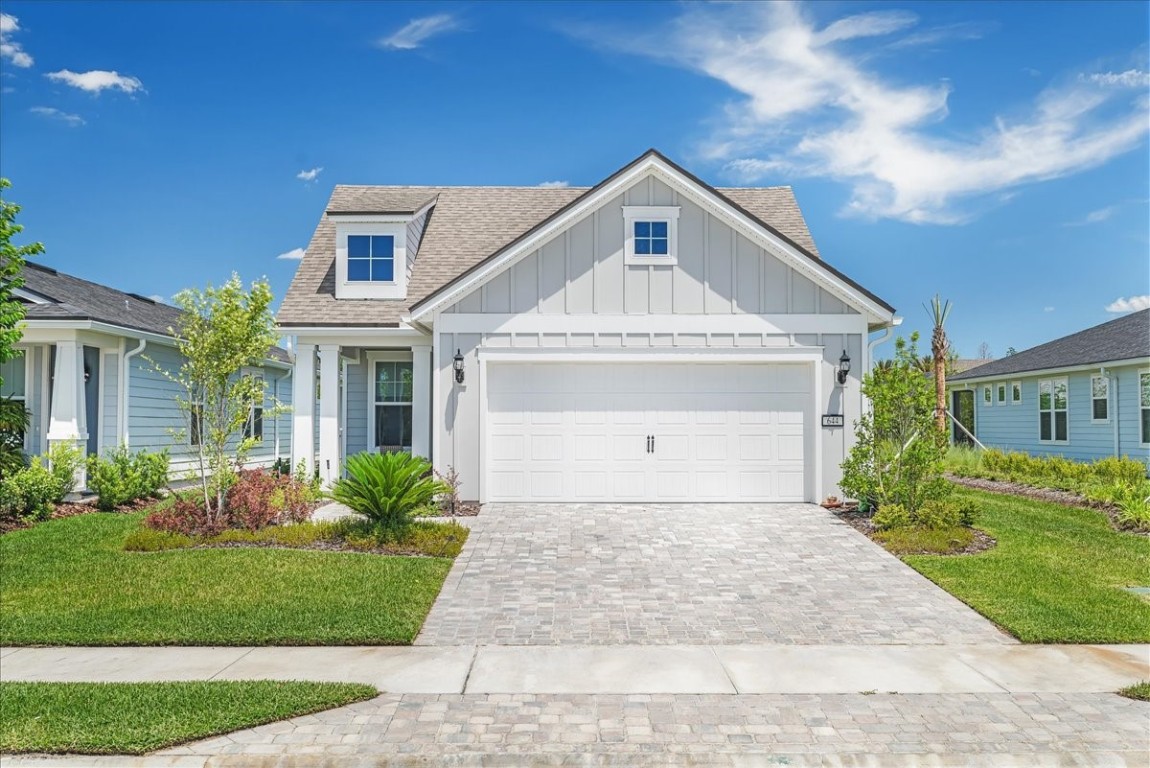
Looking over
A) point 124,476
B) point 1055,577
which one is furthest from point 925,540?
point 124,476

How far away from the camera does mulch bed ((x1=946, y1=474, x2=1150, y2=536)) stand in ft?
41.1

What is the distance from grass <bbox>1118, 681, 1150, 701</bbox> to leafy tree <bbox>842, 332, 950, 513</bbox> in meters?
5.62

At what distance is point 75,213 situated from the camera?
1670 centimetres

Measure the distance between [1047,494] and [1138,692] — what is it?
11.4 m

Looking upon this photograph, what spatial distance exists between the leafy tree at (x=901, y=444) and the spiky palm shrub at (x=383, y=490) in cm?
683

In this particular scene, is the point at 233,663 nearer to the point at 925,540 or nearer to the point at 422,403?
the point at 422,403

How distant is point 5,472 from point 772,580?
1200cm

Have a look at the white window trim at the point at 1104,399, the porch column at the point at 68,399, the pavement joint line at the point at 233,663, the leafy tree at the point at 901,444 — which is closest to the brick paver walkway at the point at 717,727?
the pavement joint line at the point at 233,663

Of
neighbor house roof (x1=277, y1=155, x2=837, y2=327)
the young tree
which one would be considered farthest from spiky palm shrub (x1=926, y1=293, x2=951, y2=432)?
the young tree

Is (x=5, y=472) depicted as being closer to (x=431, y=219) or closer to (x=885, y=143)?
(x=431, y=219)

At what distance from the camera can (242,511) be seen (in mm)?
10883

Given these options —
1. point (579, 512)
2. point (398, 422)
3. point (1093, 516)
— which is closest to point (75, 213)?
point (398, 422)

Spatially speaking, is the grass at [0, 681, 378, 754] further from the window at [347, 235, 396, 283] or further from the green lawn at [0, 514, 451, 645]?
the window at [347, 235, 396, 283]

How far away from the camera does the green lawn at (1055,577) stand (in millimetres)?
6836
